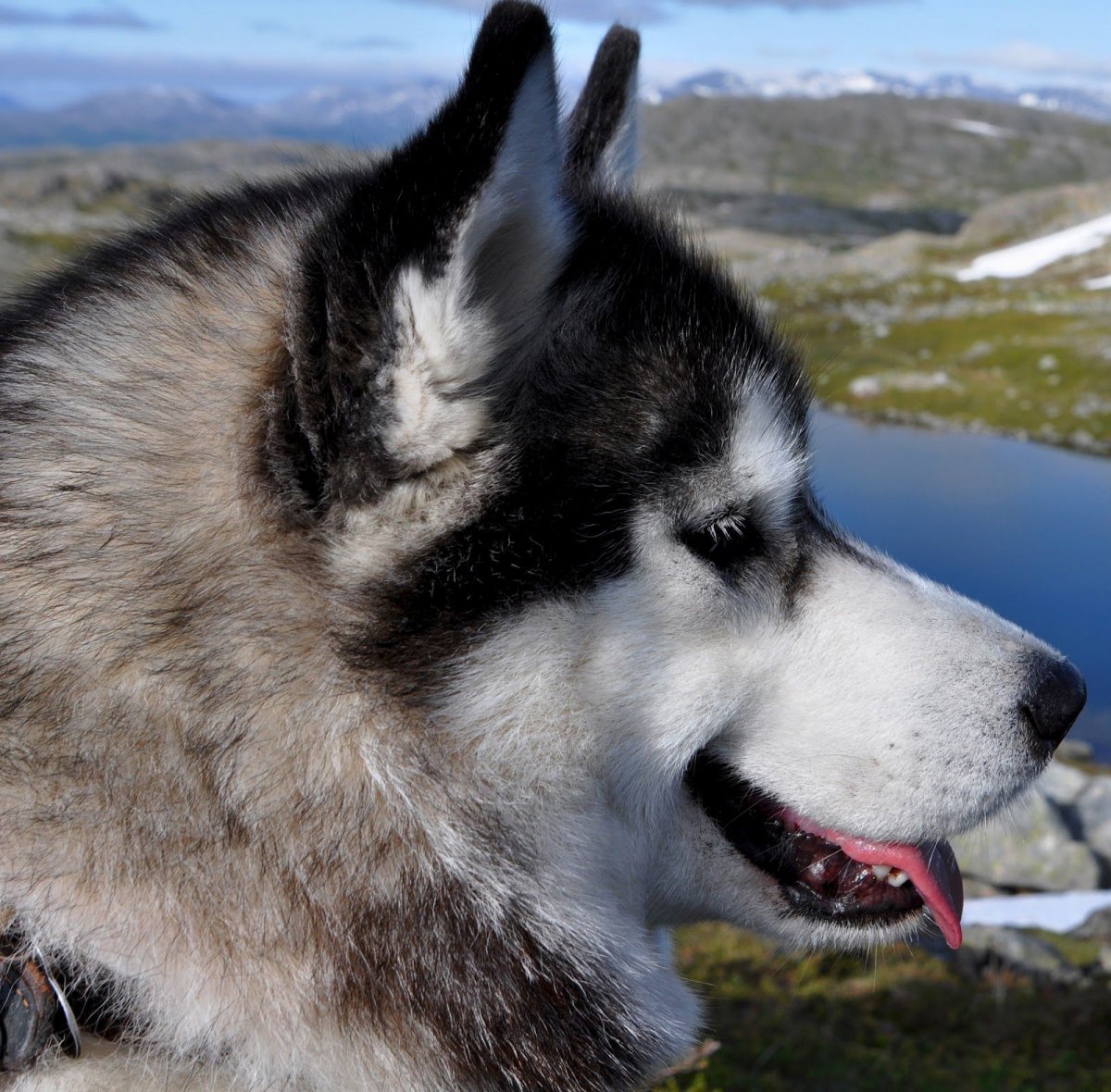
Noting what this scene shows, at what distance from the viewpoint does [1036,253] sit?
95500 mm

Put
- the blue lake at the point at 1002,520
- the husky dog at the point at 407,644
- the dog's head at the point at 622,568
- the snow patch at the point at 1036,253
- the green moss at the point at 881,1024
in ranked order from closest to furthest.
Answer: the dog's head at the point at 622,568
the husky dog at the point at 407,644
the green moss at the point at 881,1024
the blue lake at the point at 1002,520
the snow patch at the point at 1036,253

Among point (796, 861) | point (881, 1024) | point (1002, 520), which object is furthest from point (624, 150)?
point (1002, 520)

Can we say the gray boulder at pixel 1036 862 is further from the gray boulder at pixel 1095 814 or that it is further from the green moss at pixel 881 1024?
the green moss at pixel 881 1024

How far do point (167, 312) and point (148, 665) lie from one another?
3.22ft

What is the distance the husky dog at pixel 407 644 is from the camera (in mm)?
2459

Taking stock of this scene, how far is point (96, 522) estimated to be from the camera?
2602mm

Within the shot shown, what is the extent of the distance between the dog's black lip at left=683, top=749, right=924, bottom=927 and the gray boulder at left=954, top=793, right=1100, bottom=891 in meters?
14.6

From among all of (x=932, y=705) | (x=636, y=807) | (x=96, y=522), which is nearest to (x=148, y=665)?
(x=96, y=522)

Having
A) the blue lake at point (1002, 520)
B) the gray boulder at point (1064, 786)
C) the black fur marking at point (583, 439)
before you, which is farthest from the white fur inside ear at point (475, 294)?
the gray boulder at point (1064, 786)

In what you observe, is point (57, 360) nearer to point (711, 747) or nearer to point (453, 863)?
point (453, 863)

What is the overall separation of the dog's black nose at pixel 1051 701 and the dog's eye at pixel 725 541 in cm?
91

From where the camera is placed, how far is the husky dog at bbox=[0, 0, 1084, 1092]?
2459 mm

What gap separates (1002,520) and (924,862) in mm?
35058

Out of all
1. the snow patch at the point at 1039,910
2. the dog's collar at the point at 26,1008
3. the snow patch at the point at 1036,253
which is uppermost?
the dog's collar at the point at 26,1008
